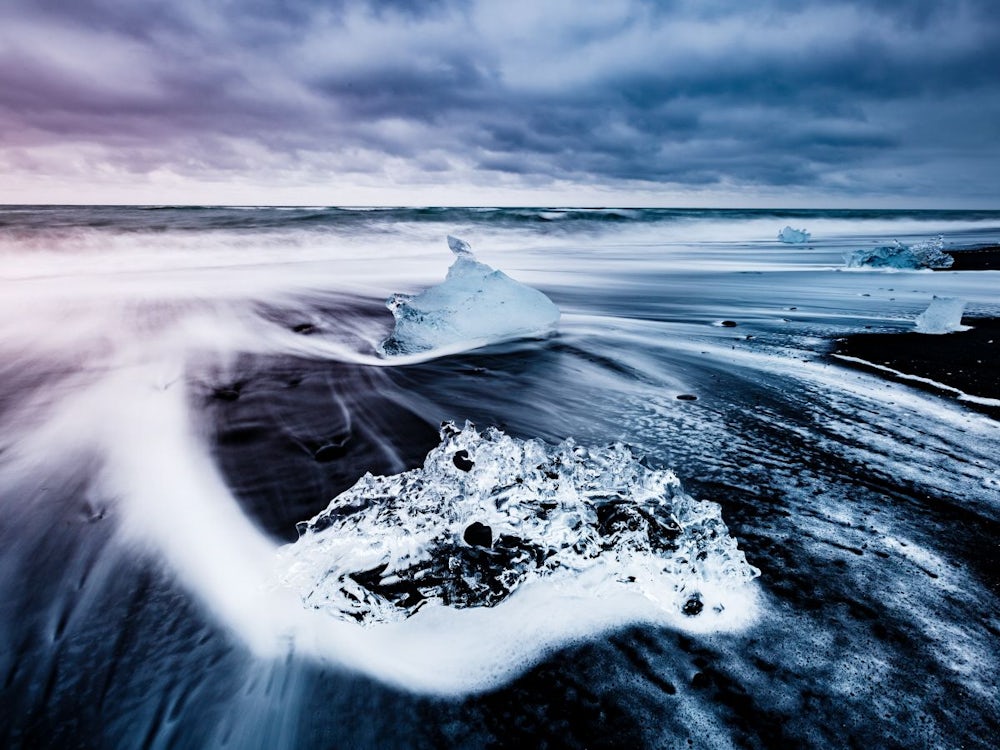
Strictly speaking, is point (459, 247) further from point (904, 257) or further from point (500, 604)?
point (904, 257)

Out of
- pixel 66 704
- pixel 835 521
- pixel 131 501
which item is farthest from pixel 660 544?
pixel 131 501

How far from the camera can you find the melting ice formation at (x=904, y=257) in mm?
Answer: 11688

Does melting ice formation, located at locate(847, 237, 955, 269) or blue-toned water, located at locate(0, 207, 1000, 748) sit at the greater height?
melting ice formation, located at locate(847, 237, 955, 269)

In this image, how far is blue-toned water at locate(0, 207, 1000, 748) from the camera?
1.40 m

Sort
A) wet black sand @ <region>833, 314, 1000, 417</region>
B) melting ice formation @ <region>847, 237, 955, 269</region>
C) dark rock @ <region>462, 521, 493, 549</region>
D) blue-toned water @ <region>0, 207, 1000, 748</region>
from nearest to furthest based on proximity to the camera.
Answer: blue-toned water @ <region>0, 207, 1000, 748</region> < dark rock @ <region>462, 521, 493, 549</region> < wet black sand @ <region>833, 314, 1000, 417</region> < melting ice formation @ <region>847, 237, 955, 269</region>

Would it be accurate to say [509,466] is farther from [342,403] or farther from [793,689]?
[342,403]

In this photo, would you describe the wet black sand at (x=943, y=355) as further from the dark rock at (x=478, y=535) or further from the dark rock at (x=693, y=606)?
the dark rock at (x=478, y=535)

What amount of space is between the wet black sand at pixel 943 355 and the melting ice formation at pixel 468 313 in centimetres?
303

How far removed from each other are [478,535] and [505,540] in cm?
10

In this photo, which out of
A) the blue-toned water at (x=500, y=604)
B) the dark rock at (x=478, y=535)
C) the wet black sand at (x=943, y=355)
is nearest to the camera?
the blue-toned water at (x=500, y=604)

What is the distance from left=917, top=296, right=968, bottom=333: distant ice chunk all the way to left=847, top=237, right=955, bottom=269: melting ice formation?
7.62m

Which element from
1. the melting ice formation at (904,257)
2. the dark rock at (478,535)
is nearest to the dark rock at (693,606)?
the dark rock at (478,535)

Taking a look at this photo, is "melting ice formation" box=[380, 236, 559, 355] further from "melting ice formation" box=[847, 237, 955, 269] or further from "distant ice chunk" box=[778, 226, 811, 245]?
"distant ice chunk" box=[778, 226, 811, 245]

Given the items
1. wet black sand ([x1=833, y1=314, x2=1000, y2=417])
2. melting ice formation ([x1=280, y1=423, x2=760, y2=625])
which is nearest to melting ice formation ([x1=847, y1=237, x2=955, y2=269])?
wet black sand ([x1=833, y1=314, x2=1000, y2=417])
